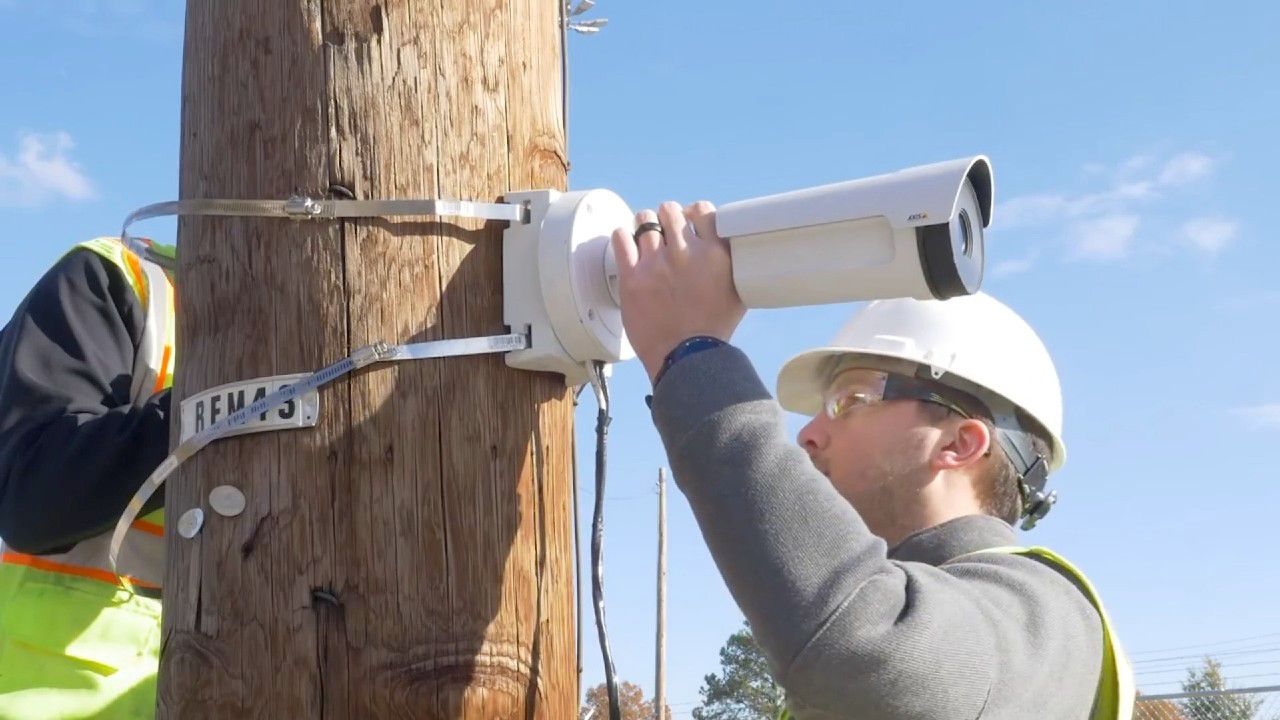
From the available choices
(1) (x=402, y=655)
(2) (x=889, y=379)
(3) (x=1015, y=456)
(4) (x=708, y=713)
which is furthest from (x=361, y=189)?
(4) (x=708, y=713)

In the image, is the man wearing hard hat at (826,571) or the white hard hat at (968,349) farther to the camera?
the white hard hat at (968,349)

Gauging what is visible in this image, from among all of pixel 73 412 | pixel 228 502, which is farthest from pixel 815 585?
pixel 73 412

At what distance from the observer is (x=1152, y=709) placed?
1102cm

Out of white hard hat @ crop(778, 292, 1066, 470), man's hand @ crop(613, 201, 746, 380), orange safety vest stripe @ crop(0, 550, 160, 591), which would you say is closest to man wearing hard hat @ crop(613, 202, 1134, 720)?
man's hand @ crop(613, 201, 746, 380)

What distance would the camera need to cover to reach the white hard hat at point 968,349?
2.97m

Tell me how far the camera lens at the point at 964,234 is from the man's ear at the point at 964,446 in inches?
34.4

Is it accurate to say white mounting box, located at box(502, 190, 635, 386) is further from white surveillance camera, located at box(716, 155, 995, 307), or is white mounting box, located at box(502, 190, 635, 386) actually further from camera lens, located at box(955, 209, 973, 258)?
camera lens, located at box(955, 209, 973, 258)

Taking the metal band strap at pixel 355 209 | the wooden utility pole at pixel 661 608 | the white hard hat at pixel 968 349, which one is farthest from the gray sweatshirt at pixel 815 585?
the wooden utility pole at pixel 661 608

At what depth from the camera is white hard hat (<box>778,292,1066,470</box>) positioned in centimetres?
297

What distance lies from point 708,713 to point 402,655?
39.5 m

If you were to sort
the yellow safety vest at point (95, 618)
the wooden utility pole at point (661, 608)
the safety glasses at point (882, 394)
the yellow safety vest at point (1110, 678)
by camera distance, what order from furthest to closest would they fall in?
the wooden utility pole at point (661, 608), the safety glasses at point (882, 394), the yellow safety vest at point (95, 618), the yellow safety vest at point (1110, 678)

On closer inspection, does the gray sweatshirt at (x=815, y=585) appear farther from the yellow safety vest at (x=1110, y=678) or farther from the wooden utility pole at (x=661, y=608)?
the wooden utility pole at (x=661, y=608)

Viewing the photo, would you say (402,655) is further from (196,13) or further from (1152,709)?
(1152,709)

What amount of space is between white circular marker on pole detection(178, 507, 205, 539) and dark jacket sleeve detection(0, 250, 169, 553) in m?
0.38
